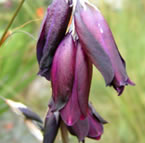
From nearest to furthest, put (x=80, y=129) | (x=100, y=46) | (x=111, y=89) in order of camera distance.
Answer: (x=100, y=46)
(x=80, y=129)
(x=111, y=89)

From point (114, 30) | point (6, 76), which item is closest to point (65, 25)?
point (6, 76)

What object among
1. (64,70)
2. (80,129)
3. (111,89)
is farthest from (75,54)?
(111,89)

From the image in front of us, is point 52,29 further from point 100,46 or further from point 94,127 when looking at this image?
point 94,127

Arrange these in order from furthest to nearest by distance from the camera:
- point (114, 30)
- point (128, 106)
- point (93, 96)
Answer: point (93, 96) → point (114, 30) → point (128, 106)

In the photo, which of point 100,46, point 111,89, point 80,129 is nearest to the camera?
point 100,46

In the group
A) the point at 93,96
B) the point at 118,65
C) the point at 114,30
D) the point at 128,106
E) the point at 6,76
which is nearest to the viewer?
the point at 118,65

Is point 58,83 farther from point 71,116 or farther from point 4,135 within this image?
point 4,135

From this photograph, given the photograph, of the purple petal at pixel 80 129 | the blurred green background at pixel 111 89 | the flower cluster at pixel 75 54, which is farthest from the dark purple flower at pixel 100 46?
the blurred green background at pixel 111 89
